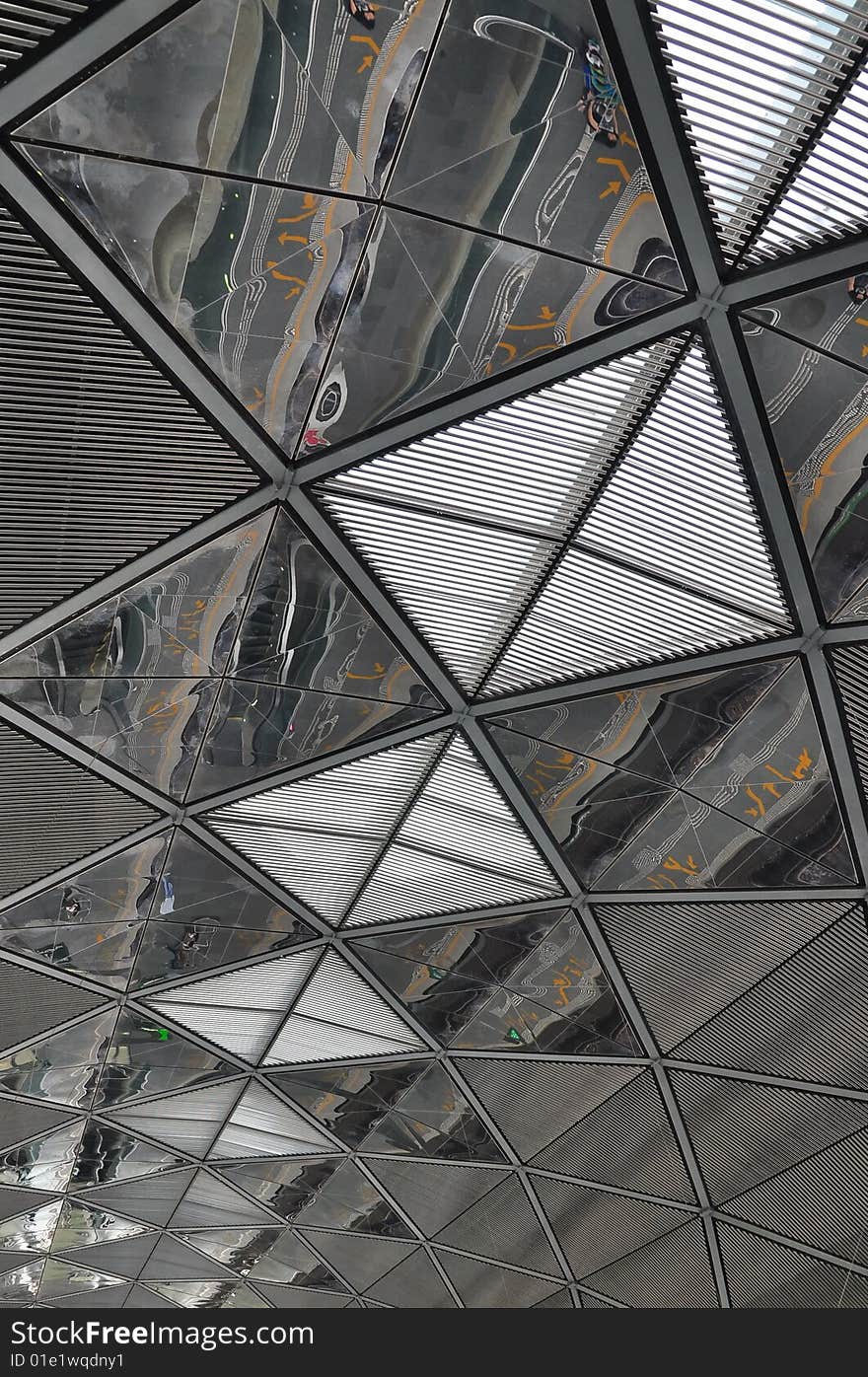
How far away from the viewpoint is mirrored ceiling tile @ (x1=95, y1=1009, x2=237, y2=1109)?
28.1m

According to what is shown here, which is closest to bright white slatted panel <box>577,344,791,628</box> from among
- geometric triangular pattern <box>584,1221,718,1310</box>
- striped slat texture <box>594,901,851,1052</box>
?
striped slat texture <box>594,901,851,1052</box>

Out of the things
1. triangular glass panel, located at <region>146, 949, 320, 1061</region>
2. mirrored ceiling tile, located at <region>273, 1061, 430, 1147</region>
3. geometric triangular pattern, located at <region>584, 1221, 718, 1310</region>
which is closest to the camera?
triangular glass panel, located at <region>146, 949, 320, 1061</region>

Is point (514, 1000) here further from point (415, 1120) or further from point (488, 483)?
point (488, 483)

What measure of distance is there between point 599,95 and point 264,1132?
3126 cm

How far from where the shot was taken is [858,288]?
10461 millimetres

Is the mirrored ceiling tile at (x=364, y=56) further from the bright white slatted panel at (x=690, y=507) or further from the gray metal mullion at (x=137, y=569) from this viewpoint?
the gray metal mullion at (x=137, y=569)

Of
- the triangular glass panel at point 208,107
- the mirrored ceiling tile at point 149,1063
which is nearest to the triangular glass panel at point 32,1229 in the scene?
the mirrored ceiling tile at point 149,1063

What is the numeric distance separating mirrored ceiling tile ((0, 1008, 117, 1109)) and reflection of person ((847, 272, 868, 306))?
75.4 ft

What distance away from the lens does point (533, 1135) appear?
3005 cm

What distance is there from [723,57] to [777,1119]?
22.9 m

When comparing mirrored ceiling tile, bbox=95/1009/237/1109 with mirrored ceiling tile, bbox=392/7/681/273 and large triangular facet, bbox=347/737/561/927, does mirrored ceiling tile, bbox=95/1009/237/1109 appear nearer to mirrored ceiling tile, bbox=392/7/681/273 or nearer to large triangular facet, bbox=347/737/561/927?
large triangular facet, bbox=347/737/561/927

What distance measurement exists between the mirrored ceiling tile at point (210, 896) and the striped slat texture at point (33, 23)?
46.0 ft

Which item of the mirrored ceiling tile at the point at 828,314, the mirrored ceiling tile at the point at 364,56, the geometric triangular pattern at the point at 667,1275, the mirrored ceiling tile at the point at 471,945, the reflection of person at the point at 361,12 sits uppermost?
the mirrored ceiling tile at the point at 471,945

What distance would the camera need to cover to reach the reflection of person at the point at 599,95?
902 cm
